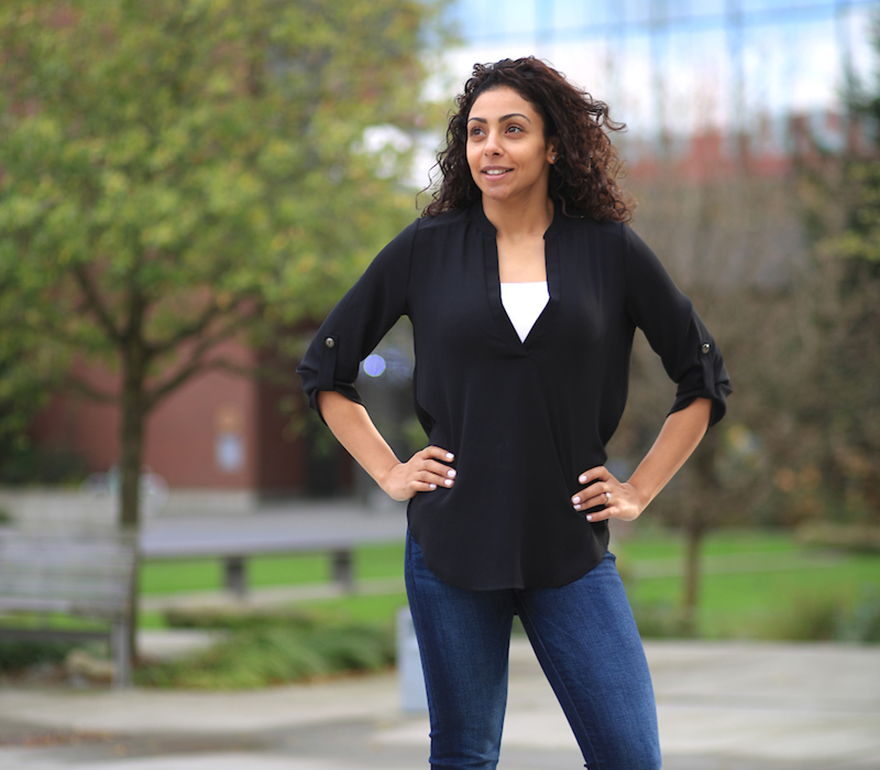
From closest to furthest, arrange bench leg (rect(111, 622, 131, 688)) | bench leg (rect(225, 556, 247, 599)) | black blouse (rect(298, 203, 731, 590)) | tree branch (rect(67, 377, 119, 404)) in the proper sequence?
black blouse (rect(298, 203, 731, 590))
bench leg (rect(111, 622, 131, 688))
tree branch (rect(67, 377, 119, 404))
bench leg (rect(225, 556, 247, 599))

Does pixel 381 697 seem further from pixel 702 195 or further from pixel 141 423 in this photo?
pixel 702 195

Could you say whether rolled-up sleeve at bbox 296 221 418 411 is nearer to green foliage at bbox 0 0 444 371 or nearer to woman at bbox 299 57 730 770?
woman at bbox 299 57 730 770

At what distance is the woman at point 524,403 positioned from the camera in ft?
8.14

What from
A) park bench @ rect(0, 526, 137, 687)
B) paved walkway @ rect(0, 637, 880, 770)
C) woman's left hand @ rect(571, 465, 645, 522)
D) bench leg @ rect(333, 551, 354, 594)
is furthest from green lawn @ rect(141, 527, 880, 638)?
woman's left hand @ rect(571, 465, 645, 522)

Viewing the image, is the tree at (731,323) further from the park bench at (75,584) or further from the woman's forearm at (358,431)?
the woman's forearm at (358,431)

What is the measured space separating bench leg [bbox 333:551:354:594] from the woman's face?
13832 millimetres

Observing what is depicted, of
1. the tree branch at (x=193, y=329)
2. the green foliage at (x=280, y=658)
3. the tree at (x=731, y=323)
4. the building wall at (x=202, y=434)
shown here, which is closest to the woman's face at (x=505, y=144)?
the green foliage at (x=280, y=658)

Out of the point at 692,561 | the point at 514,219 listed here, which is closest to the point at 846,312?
the point at 692,561

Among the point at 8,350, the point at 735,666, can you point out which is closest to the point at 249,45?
the point at 8,350

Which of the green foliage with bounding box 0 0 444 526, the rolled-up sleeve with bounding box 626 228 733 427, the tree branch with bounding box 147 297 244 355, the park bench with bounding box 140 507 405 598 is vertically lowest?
the park bench with bounding box 140 507 405 598

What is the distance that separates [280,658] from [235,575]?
6.43 m

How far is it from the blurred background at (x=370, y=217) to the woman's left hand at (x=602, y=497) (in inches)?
210

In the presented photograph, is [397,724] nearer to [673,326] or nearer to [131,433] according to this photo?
[131,433]

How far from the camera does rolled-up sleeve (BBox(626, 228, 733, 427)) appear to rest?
8.63 feet
